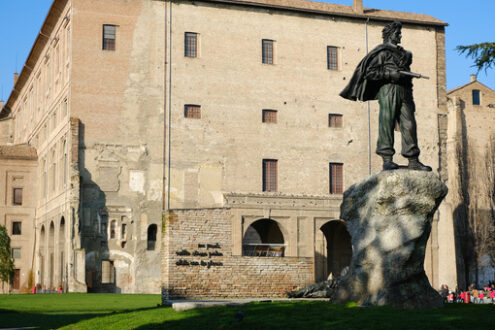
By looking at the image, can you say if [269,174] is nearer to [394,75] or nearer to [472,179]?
[472,179]

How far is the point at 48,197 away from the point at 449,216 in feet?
77.4

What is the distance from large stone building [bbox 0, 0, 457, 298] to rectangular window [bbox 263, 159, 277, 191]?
6cm

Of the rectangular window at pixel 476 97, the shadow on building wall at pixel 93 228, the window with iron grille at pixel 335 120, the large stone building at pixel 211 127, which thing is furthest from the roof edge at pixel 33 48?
the rectangular window at pixel 476 97

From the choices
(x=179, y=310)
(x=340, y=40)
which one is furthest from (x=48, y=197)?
(x=179, y=310)

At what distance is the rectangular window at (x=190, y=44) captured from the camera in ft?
127

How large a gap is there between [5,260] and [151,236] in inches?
463

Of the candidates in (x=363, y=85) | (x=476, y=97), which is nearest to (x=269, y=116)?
(x=476, y=97)

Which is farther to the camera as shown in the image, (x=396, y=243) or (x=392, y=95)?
(x=392, y=95)

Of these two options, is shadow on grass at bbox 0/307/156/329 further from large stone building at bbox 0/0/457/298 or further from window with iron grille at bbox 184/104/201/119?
window with iron grille at bbox 184/104/201/119

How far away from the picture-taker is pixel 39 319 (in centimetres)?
1778

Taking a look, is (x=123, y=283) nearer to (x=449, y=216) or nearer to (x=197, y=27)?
(x=197, y=27)

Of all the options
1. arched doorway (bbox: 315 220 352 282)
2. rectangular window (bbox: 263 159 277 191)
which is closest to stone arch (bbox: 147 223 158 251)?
rectangular window (bbox: 263 159 277 191)

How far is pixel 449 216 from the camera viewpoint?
42.3 m

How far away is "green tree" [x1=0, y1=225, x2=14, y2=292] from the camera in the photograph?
142 feet
